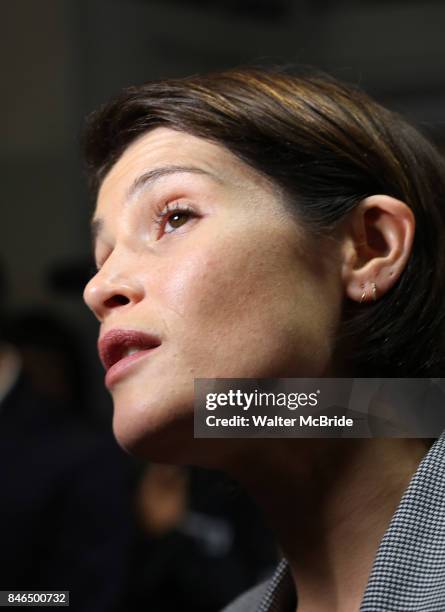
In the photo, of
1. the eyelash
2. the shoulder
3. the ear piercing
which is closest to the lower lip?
the eyelash

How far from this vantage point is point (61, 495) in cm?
195

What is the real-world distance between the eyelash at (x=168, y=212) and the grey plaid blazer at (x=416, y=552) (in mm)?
403

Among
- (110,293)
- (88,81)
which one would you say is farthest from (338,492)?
(88,81)

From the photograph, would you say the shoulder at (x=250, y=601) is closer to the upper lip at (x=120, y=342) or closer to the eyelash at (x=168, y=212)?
the upper lip at (x=120, y=342)

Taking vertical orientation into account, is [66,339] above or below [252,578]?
above

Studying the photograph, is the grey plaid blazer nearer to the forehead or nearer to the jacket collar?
the jacket collar

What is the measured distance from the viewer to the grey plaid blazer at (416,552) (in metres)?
1.04

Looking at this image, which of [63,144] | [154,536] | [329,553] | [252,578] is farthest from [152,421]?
[63,144]

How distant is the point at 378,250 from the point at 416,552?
0.38 m

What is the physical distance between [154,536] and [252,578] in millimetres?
353

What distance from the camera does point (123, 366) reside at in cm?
119

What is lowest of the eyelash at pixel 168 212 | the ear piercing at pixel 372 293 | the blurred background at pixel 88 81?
the ear piercing at pixel 372 293

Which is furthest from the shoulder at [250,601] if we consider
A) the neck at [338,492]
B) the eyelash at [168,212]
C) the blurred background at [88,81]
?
the blurred background at [88,81]

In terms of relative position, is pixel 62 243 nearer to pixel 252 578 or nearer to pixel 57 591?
pixel 252 578
